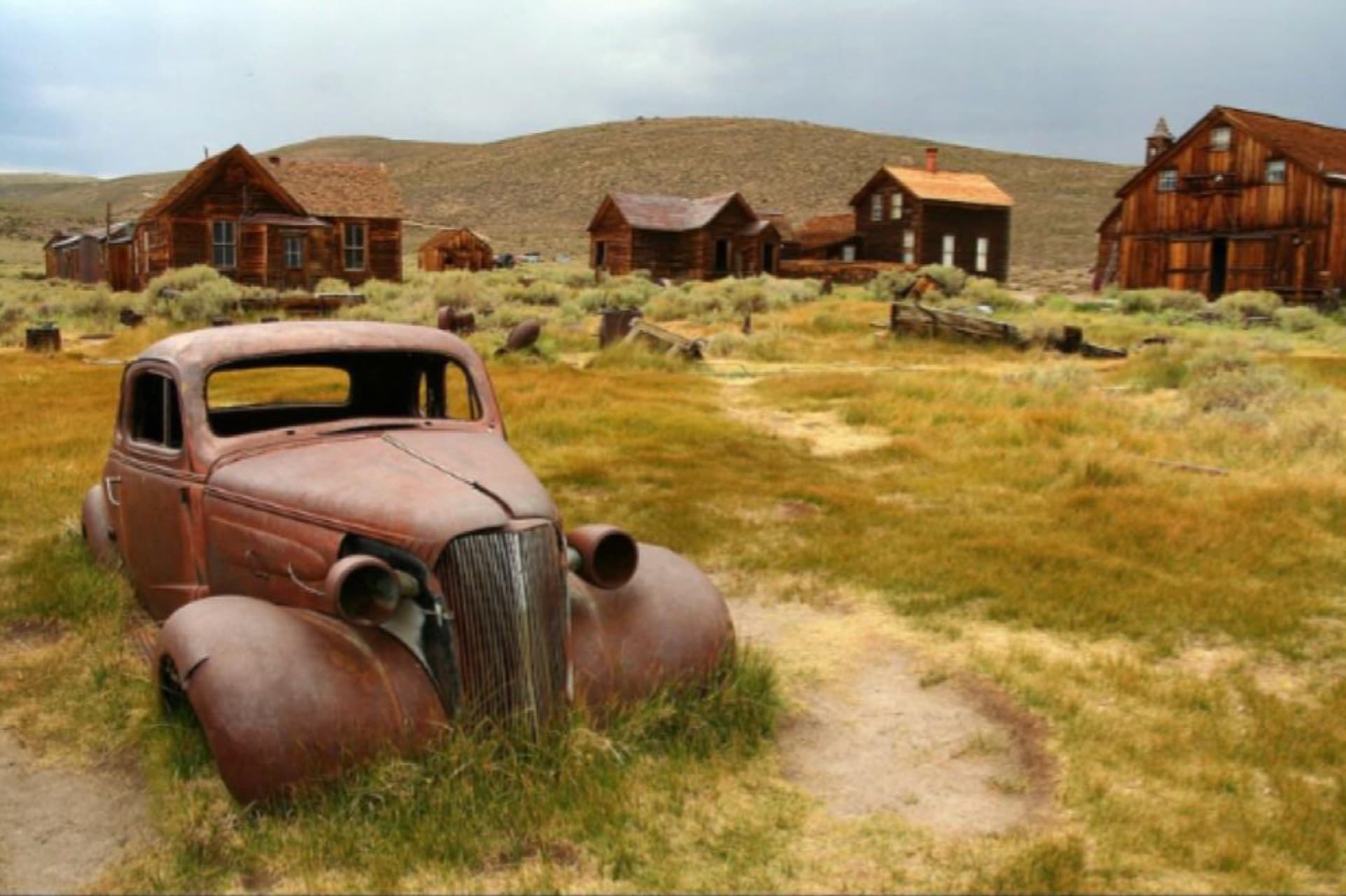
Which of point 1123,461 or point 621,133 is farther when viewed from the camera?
point 621,133

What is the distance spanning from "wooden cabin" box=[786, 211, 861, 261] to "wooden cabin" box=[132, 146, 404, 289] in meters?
19.2

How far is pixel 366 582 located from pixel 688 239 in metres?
41.0

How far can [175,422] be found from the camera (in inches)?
201

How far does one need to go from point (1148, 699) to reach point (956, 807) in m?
1.48

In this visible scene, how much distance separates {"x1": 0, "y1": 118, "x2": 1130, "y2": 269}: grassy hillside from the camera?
73125mm

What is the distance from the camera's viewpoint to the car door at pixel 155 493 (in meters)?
4.82

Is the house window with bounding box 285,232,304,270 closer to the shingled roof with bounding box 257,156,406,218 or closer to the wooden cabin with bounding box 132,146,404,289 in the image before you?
the wooden cabin with bounding box 132,146,404,289

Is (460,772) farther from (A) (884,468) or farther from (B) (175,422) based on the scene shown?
(A) (884,468)

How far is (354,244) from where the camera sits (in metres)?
35.8

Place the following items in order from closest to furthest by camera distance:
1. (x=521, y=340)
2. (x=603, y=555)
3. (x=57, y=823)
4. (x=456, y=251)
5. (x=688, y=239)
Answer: (x=57, y=823)
(x=603, y=555)
(x=521, y=340)
(x=688, y=239)
(x=456, y=251)

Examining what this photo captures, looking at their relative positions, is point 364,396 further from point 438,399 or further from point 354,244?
point 354,244

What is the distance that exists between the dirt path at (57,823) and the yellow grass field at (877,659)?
10 centimetres

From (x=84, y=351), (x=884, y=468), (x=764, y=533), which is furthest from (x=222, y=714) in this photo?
(x=84, y=351)

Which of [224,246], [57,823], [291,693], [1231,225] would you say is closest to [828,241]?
[1231,225]
